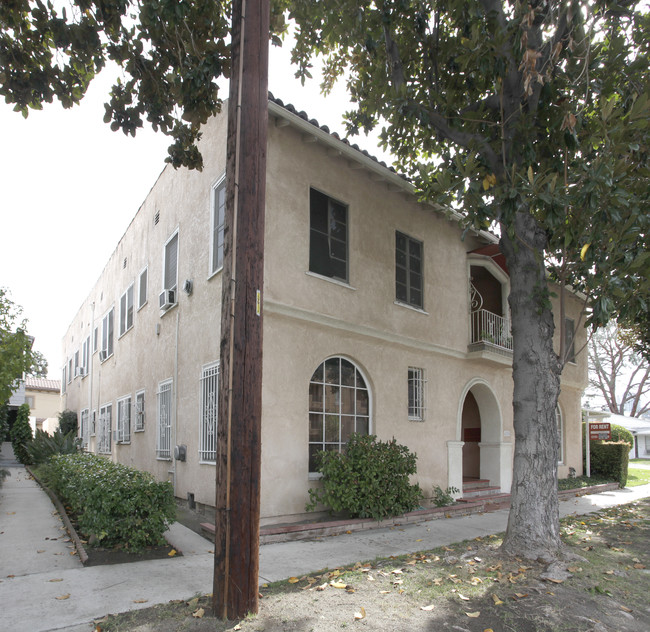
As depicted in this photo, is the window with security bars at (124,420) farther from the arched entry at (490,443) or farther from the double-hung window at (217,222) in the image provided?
the arched entry at (490,443)

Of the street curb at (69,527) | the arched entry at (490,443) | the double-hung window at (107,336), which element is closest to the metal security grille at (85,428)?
the double-hung window at (107,336)

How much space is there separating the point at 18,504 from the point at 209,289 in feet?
20.5

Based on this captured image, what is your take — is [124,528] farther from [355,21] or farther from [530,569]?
[355,21]

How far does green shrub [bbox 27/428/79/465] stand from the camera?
15016 mm

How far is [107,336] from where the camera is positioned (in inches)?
738

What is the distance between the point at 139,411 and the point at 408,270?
7.62 metres

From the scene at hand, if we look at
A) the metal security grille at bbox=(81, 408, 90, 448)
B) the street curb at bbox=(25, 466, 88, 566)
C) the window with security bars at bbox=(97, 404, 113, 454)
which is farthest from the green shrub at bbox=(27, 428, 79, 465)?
the metal security grille at bbox=(81, 408, 90, 448)

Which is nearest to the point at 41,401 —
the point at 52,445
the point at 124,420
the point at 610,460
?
the point at 52,445

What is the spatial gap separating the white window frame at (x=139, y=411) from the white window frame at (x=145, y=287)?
235 cm

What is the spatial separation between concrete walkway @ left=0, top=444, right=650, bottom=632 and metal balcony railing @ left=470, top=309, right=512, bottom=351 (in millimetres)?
4358

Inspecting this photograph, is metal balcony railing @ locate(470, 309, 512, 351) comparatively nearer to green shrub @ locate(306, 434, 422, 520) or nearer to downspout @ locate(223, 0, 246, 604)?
green shrub @ locate(306, 434, 422, 520)

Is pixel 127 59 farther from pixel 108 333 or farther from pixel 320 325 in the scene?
pixel 108 333

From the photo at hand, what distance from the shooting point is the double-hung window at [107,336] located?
18231 millimetres

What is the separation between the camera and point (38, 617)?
454 centimetres
